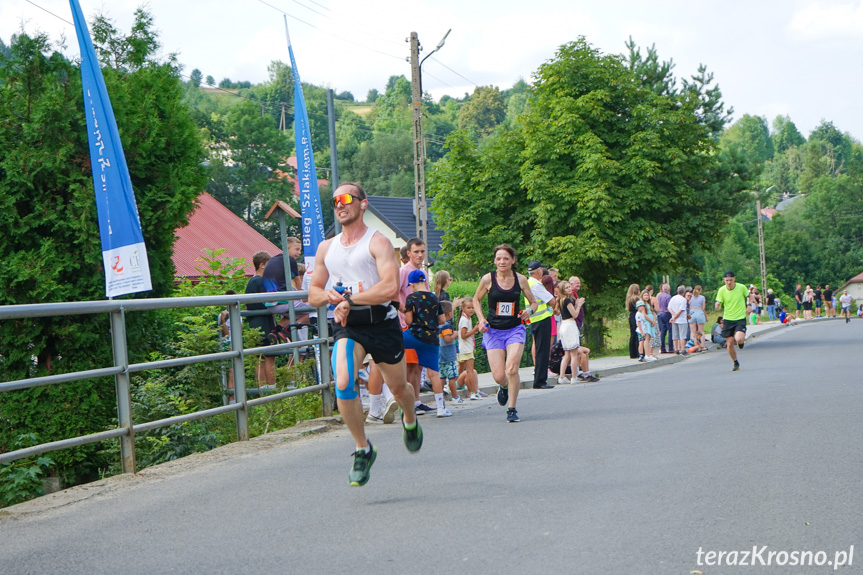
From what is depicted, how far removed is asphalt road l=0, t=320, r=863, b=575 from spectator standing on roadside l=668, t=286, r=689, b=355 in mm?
16577

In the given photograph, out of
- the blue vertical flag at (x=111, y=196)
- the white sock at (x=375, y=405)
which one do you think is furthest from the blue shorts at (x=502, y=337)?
the blue vertical flag at (x=111, y=196)

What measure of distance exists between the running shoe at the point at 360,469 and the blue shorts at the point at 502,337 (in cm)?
445

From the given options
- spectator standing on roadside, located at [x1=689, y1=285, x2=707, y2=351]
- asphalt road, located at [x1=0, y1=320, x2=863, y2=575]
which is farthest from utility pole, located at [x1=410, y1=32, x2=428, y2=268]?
asphalt road, located at [x1=0, y1=320, x2=863, y2=575]

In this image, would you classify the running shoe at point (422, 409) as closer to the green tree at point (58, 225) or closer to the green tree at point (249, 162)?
the green tree at point (58, 225)

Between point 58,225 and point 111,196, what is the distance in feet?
3.55

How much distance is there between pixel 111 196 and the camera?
9.72 meters

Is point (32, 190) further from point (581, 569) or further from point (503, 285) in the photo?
point (581, 569)

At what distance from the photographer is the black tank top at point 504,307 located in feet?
35.9

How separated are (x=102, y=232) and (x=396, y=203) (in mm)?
58326

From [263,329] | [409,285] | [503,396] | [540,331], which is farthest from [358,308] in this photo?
[540,331]

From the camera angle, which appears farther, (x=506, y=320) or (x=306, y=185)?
(x=306, y=185)

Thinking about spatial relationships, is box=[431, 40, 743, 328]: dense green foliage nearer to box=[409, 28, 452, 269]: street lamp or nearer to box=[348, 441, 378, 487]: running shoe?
box=[409, 28, 452, 269]: street lamp

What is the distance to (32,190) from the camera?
10.5 meters

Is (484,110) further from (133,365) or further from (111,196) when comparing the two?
(133,365)
